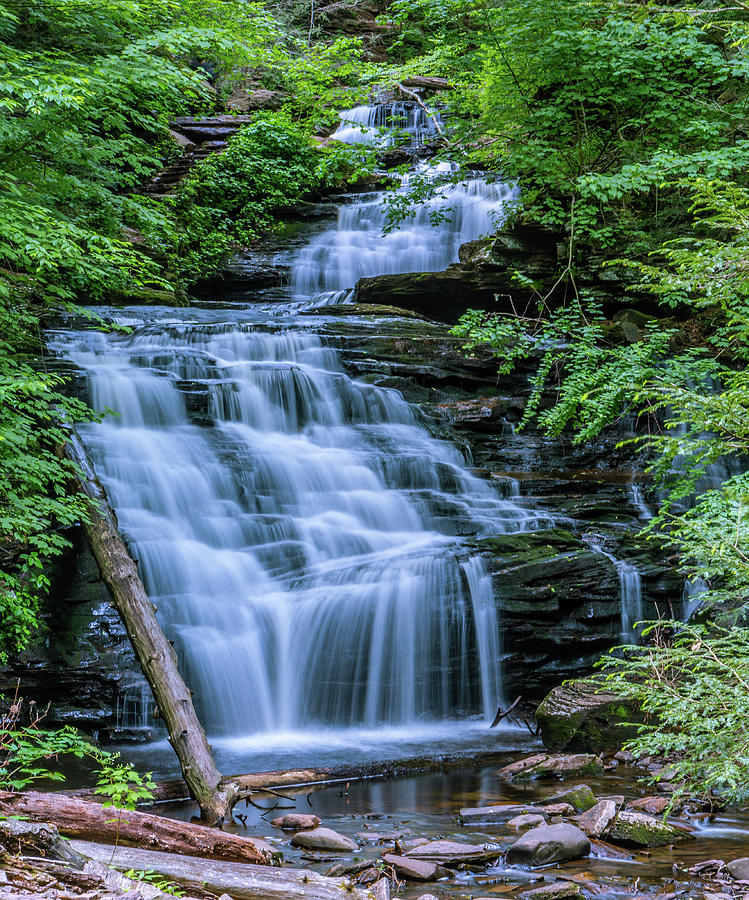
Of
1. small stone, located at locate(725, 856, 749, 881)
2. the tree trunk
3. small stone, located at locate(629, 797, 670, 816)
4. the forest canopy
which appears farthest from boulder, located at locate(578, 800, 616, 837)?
the tree trunk

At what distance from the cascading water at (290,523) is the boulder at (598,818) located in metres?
2.69

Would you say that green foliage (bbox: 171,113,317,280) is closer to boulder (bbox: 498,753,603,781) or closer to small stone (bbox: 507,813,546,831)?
boulder (bbox: 498,753,603,781)

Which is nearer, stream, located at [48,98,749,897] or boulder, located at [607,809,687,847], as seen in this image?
boulder, located at [607,809,687,847]

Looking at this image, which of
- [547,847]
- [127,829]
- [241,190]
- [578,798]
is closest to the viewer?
[127,829]

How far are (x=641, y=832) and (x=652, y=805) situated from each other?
618 mm

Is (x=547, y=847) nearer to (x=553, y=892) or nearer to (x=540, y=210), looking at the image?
(x=553, y=892)

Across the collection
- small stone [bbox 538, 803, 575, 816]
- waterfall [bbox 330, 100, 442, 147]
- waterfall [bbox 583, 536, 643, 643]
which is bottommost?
small stone [bbox 538, 803, 575, 816]

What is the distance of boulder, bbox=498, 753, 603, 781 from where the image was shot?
19.3 feet

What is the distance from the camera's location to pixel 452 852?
14.0 feet

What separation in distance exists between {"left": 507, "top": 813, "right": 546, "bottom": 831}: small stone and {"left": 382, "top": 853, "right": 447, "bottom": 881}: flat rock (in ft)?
2.81

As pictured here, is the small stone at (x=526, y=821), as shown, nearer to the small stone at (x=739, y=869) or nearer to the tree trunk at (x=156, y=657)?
the small stone at (x=739, y=869)

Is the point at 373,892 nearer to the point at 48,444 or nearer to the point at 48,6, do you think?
the point at 48,444

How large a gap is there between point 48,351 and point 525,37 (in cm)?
831

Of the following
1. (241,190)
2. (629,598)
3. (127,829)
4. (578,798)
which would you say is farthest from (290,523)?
(241,190)
